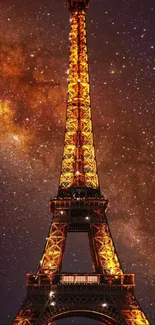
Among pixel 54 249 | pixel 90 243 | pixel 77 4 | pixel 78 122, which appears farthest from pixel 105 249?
pixel 77 4

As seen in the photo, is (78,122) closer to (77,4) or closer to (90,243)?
(90,243)

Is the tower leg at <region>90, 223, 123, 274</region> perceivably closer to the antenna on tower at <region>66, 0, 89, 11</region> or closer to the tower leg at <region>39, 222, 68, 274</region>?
the tower leg at <region>39, 222, 68, 274</region>

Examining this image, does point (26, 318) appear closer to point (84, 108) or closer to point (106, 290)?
point (106, 290)

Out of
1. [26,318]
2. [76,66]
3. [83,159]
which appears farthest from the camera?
[76,66]

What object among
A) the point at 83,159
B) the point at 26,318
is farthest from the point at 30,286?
the point at 83,159

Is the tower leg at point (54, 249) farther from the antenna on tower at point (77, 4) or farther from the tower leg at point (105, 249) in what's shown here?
the antenna on tower at point (77, 4)

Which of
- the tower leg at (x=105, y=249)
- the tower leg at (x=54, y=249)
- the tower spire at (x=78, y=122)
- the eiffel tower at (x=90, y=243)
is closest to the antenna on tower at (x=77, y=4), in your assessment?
the tower spire at (x=78, y=122)

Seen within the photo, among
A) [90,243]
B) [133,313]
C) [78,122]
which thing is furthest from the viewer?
[78,122]
